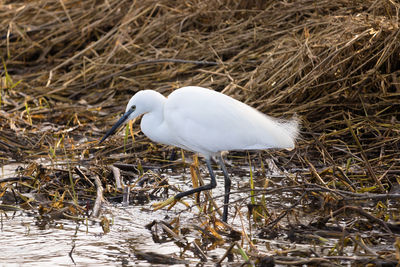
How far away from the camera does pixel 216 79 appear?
6.11 metres

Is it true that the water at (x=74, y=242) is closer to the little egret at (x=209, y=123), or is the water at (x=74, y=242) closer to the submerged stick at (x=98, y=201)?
the submerged stick at (x=98, y=201)

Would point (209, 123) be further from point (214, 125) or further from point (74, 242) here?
point (74, 242)

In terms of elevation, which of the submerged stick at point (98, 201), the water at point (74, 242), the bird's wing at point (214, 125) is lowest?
the water at point (74, 242)

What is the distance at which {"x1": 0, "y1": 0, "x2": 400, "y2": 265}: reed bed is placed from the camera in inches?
174

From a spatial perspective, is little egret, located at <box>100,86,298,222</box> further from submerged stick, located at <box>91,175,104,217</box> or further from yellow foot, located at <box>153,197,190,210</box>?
submerged stick, located at <box>91,175,104,217</box>

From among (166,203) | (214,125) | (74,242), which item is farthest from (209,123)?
(74,242)

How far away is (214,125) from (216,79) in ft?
7.21

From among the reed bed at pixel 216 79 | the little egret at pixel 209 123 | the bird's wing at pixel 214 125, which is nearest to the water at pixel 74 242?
the reed bed at pixel 216 79

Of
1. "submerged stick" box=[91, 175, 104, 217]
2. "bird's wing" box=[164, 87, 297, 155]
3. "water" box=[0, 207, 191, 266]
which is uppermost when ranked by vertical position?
"bird's wing" box=[164, 87, 297, 155]

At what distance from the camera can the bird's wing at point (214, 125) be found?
3955 millimetres

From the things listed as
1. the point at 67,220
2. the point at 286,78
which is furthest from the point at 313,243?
the point at 286,78

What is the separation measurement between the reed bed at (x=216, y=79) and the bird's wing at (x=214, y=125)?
28 cm

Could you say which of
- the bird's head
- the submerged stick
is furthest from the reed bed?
the bird's head

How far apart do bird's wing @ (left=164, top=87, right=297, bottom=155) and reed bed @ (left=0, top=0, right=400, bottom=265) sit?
0.93ft
